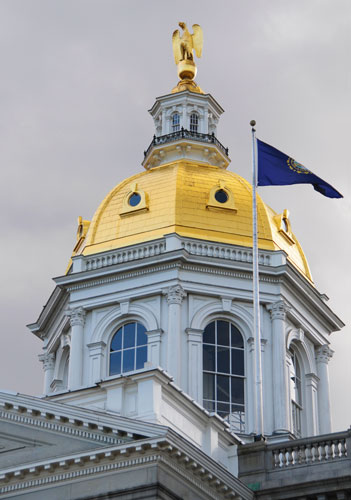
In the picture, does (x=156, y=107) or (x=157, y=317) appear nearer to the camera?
(x=157, y=317)

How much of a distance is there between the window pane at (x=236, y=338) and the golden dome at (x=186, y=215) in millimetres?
2960

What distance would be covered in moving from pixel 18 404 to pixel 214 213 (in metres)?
15.9

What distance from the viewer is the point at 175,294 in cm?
4328

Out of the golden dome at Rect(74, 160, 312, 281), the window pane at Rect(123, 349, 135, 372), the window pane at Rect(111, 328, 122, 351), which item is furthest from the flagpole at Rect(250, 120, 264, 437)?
the window pane at Rect(111, 328, 122, 351)

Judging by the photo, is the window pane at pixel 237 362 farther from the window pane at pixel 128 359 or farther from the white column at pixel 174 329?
the window pane at pixel 128 359

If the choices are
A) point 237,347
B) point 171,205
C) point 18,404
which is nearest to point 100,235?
point 171,205

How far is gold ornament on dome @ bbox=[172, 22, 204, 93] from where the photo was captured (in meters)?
53.0

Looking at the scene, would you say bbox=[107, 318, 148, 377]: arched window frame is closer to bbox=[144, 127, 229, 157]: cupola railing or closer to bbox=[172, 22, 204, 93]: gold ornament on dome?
bbox=[144, 127, 229, 157]: cupola railing

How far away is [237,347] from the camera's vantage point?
4375 cm

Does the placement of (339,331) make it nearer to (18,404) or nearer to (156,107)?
(156,107)

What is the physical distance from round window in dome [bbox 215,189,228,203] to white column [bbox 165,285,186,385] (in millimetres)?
3956

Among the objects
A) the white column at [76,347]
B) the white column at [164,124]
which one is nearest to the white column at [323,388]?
the white column at [76,347]

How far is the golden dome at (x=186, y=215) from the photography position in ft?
147

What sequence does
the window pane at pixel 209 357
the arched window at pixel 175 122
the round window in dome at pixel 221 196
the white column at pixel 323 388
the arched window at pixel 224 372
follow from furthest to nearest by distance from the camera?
the arched window at pixel 175 122, the round window in dome at pixel 221 196, the white column at pixel 323 388, the window pane at pixel 209 357, the arched window at pixel 224 372
